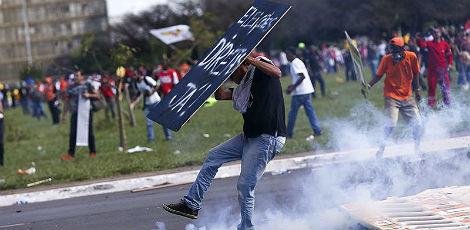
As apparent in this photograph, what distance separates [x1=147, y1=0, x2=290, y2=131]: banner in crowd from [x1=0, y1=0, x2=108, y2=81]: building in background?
70.3m

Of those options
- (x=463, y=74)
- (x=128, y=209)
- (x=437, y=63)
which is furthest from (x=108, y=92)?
(x=128, y=209)

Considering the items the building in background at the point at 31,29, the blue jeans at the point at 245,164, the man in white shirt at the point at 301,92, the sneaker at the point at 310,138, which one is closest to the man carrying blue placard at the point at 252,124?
the blue jeans at the point at 245,164

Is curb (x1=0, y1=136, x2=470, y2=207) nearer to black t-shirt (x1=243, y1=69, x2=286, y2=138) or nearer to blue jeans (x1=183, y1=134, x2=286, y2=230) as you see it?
blue jeans (x1=183, y1=134, x2=286, y2=230)

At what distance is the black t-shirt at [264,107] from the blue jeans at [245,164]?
9cm

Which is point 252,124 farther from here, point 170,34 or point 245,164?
point 170,34

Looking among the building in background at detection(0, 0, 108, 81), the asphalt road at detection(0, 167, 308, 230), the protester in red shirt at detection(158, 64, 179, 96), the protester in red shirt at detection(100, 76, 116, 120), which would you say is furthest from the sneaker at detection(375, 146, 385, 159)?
the building in background at detection(0, 0, 108, 81)

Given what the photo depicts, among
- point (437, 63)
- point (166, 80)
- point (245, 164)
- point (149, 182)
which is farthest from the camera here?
point (166, 80)

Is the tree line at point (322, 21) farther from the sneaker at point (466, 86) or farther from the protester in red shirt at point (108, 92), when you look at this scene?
the sneaker at point (466, 86)

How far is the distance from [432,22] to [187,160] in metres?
8.50

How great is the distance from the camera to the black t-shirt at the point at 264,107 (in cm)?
702

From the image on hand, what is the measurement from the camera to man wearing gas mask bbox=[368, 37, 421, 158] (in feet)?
36.2

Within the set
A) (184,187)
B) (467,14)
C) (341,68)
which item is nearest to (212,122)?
(467,14)

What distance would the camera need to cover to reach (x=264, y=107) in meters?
7.04

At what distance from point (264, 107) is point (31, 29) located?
75.1 metres
